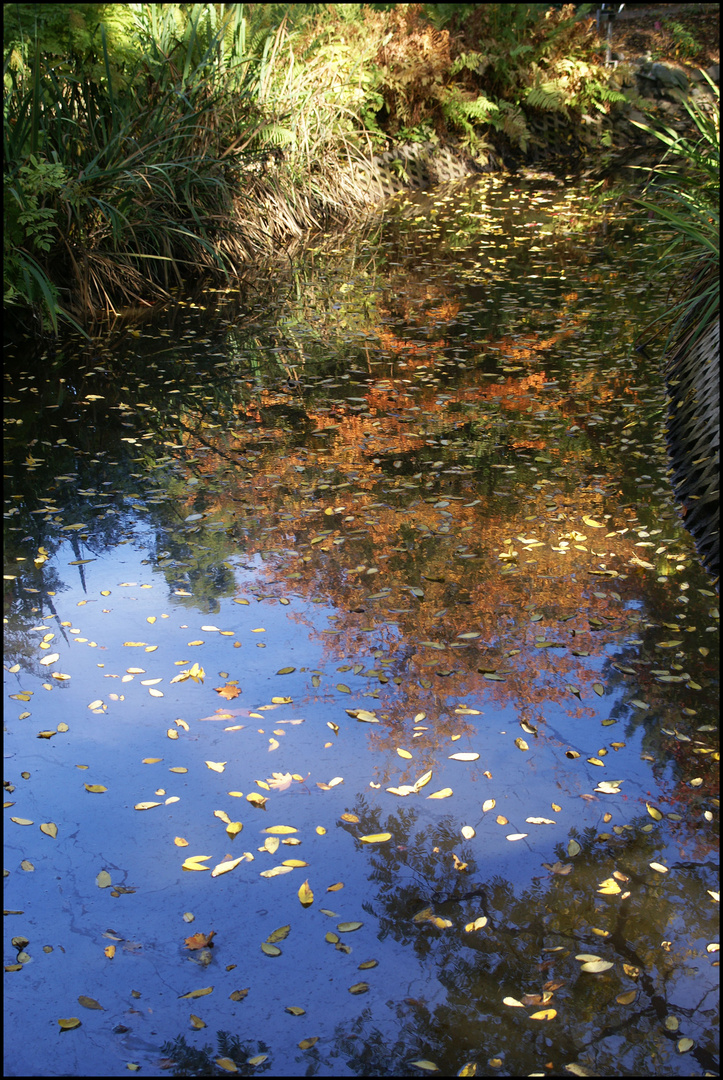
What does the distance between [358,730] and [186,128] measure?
22.0 ft

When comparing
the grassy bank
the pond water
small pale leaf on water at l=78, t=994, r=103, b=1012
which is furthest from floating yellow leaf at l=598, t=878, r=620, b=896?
the grassy bank

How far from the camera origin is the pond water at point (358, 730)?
233 cm

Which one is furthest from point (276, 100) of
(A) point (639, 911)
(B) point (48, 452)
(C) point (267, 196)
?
(A) point (639, 911)

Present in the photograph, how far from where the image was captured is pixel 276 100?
9.59 m

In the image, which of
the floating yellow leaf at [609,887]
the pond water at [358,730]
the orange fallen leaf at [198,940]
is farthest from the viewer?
the floating yellow leaf at [609,887]

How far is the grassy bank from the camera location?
705 cm

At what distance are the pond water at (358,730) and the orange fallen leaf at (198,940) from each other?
0.05ft

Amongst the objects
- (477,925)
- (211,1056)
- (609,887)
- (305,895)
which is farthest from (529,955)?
(211,1056)

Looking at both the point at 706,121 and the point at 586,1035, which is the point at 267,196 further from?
the point at 586,1035

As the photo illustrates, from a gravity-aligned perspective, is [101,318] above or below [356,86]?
below

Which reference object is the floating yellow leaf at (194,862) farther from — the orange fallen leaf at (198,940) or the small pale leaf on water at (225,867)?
the orange fallen leaf at (198,940)

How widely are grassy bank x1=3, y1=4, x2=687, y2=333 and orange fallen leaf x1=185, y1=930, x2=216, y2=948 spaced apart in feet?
16.6

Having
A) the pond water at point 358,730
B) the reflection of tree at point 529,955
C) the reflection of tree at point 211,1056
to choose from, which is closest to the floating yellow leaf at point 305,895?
the pond water at point 358,730

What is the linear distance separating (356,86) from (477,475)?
7.95 metres
